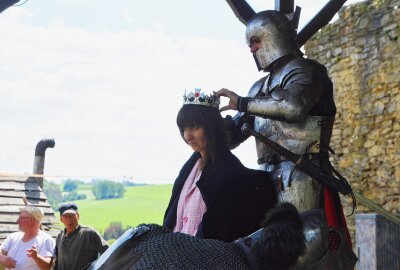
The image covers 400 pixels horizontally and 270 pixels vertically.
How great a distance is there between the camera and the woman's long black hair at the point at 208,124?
309cm

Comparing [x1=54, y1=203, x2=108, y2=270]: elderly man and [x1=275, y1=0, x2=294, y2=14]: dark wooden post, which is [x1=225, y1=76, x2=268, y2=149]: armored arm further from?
[x1=54, y1=203, x2=108, y2=270]: elderly man

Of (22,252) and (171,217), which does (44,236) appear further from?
(171,217)

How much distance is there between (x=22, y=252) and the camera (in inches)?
217

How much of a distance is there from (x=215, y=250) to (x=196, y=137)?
1.27m

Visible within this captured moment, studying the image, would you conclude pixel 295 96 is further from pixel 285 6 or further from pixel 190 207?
pixel 285 6

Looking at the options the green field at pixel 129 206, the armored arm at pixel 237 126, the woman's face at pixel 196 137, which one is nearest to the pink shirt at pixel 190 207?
the woman's face at pixel 196 137

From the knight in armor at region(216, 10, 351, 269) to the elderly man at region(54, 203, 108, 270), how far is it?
8.31 ft

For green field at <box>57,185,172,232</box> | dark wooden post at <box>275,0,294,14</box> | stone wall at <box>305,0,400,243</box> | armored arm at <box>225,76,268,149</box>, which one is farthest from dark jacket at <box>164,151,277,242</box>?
green field at <box>57,185,172,232</box>

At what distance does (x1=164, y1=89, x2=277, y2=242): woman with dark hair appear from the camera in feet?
9.21

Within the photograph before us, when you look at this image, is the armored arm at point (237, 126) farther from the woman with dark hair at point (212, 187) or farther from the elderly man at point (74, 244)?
the elderly man at point (74, 244)

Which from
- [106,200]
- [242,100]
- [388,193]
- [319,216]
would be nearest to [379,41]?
[388,193]

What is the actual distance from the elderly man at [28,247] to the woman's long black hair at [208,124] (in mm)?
2748

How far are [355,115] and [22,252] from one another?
18.7 ft

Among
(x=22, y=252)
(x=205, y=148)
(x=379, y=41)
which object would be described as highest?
(x=379, y=41)
